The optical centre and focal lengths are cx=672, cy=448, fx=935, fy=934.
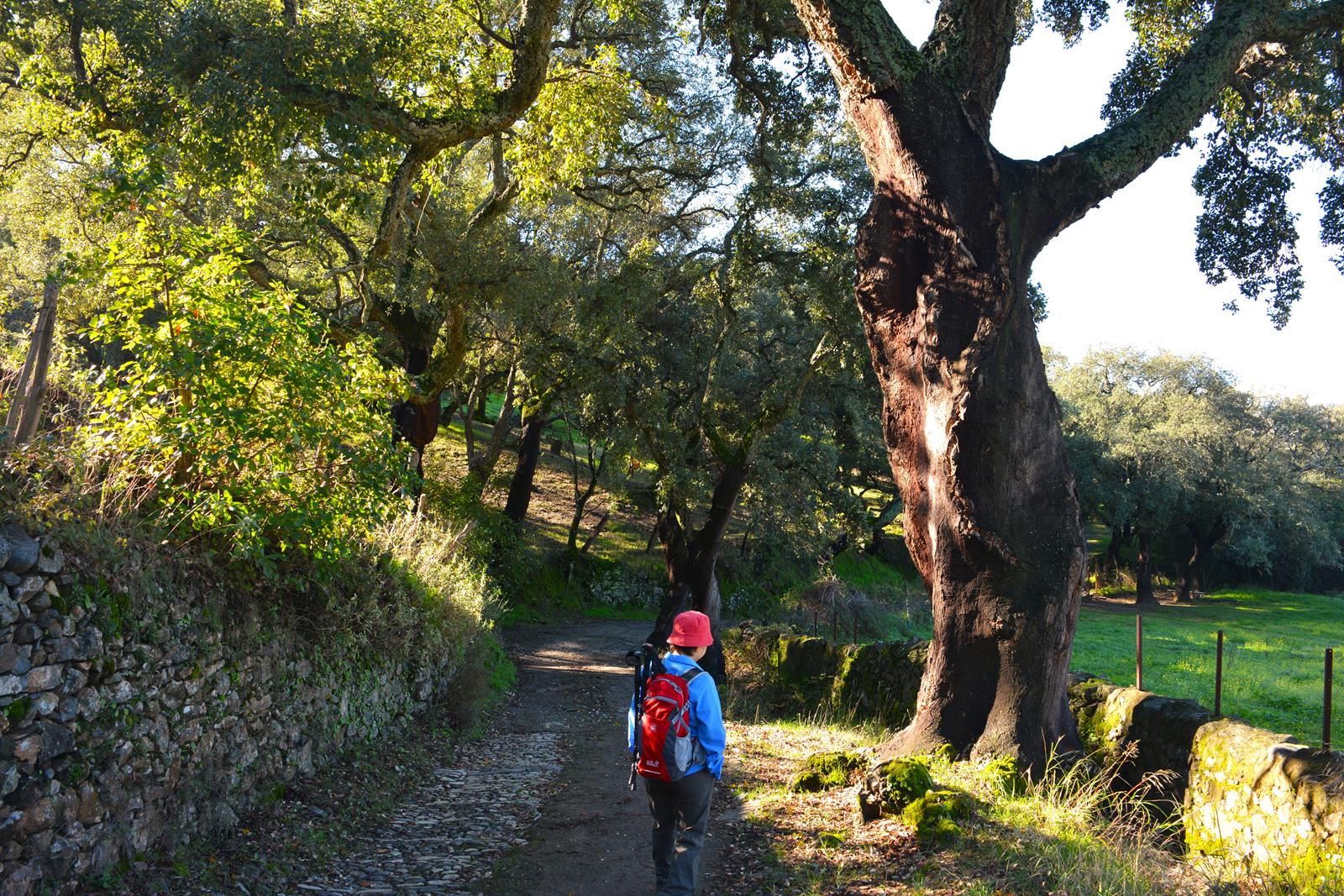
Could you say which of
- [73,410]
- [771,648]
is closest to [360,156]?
[73,410]

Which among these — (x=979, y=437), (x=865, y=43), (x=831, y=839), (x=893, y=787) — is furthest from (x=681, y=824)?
(x=865, y=43)

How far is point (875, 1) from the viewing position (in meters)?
7.81

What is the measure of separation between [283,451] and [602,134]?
394 inches

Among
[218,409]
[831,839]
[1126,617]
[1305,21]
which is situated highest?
[1305,21]

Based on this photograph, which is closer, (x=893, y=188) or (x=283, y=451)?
(x=283, y=451)

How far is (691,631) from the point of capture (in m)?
5.38

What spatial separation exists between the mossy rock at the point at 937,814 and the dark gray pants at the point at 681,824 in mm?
1808

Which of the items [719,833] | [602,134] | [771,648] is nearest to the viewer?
[719,833]

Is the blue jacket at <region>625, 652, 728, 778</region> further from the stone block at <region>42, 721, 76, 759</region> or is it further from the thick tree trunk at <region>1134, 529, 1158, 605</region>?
the thick tree trunk at <region>1134, 529, 1158, 605</region>

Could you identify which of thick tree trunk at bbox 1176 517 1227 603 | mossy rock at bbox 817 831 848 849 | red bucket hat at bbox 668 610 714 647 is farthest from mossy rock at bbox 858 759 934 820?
thick tree trunk at bbox 1176 517 1227 603

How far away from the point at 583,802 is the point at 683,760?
3.92m

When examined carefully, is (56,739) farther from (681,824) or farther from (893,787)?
(893,787)

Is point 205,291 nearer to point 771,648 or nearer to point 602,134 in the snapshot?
point 602,134

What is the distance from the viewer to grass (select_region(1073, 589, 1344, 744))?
16641 millimetres
